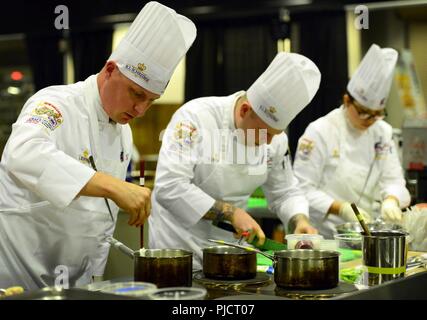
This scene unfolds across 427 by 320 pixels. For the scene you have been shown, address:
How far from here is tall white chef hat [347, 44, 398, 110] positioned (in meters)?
3.89

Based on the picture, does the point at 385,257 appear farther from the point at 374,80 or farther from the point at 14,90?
the point at 14,90

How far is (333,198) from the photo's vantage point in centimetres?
399

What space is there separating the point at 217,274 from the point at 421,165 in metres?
2.64

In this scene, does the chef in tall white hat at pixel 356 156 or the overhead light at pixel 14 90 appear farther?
the overhead light at pixel 14 90

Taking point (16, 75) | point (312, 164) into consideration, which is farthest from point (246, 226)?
point (16, 75)

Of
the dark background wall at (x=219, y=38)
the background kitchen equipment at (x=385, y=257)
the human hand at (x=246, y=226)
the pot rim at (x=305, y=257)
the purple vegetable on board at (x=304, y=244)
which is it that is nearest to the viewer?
the pot rim at (x=305, y=257)

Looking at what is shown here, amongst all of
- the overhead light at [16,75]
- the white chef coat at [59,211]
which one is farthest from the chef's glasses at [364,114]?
the overhead light at [16,75]

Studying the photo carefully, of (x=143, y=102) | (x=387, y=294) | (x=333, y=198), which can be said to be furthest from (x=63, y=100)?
(x=333, y=198)

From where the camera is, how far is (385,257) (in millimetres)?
2250

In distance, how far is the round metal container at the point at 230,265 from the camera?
2076 mm

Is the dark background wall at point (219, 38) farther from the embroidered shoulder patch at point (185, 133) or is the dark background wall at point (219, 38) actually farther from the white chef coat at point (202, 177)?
the embroidered shoulder patch at point (185, 133)

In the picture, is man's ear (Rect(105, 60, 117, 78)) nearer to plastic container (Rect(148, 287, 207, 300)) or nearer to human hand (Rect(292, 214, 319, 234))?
plastic container (Rect(148, 287, 207, 300))

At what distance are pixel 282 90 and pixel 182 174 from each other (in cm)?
56

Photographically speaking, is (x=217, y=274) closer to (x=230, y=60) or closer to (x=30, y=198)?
(x=30, y=198)
